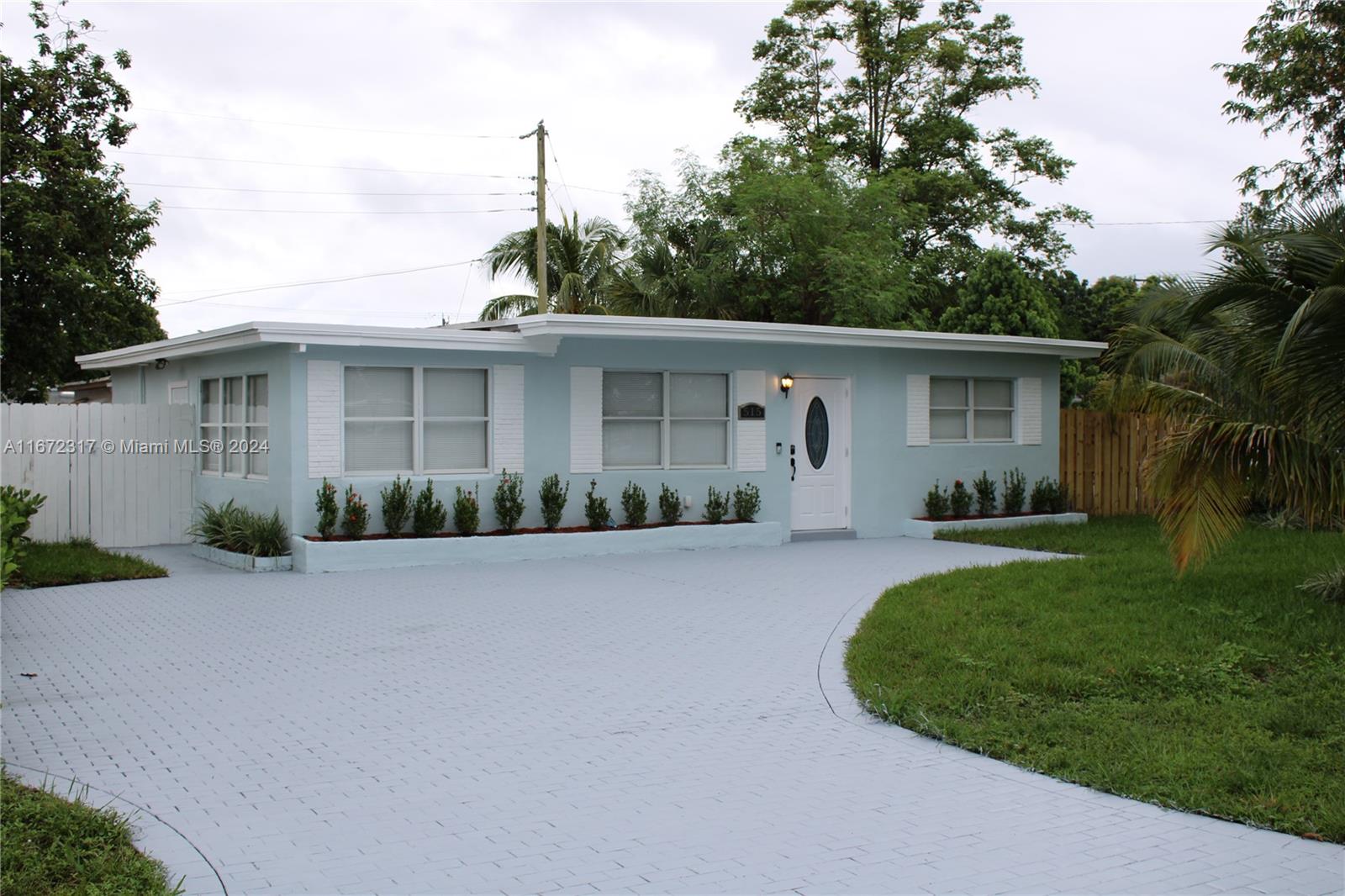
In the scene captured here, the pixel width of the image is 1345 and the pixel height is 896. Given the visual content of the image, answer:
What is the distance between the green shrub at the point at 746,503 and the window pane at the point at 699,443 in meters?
0.49

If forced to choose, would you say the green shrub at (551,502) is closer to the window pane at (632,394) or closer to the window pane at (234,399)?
the window pane at (632,394)

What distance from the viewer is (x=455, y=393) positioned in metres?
14.2

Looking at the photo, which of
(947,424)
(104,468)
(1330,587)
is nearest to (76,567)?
(104,468)

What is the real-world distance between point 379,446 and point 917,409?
7.74 meters

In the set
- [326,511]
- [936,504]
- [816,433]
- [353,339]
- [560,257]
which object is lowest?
[936,504]

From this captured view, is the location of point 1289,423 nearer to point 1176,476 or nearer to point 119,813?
point 1176,476

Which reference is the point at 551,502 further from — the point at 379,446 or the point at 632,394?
the point at 379,446

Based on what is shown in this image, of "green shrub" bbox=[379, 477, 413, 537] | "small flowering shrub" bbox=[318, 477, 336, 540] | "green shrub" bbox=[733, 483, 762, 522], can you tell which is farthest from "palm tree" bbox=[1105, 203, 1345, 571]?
"small flowering shrub" bbox=[318, 477, 336, 540]

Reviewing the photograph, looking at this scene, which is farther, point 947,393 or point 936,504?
point 947,393

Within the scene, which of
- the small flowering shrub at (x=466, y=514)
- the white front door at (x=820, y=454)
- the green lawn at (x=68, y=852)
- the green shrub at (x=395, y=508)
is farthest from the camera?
the white front door at (x=820, y=454)

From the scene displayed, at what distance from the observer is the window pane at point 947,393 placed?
1734 centimetres

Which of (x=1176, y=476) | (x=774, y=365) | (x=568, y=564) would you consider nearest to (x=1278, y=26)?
(x=774, y=365)

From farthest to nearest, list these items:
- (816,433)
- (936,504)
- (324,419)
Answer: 1. (936,504)
2. (816,433)
3. (324,419)

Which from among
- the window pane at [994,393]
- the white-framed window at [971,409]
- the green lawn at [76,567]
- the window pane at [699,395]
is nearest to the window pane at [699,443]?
the window pane at [699,395]
